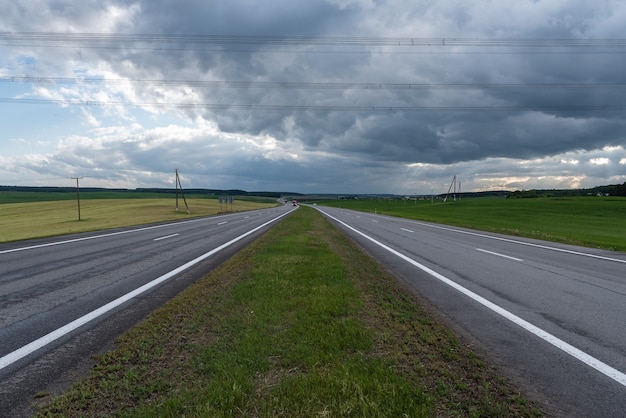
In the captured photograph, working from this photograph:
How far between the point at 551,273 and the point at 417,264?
342 cm

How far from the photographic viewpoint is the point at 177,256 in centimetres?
1366

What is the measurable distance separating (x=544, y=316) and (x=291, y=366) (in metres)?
4.44

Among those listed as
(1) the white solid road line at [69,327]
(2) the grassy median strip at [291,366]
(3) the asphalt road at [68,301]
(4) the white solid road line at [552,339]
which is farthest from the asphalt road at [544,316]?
(1) the white solid road line at [69,327]

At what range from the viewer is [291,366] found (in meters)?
4.23

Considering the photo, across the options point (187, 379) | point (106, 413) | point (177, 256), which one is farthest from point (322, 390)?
point (177, 256)

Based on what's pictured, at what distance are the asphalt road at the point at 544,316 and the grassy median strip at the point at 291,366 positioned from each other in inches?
19.1

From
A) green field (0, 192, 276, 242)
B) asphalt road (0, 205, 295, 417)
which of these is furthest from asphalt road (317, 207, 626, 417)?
green field (0, 192, 276, 242)

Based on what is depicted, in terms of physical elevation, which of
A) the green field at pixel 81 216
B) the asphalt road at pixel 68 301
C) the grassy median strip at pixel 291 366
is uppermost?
the grassy median strip at pixel 291 366

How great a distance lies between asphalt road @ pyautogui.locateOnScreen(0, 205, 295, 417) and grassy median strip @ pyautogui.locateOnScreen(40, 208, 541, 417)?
389mm

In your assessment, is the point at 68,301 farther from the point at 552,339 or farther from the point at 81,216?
the point at 81,216

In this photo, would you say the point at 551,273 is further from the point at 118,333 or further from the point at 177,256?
the point at 177,256

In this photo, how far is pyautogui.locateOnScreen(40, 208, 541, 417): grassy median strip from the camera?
3.46 m

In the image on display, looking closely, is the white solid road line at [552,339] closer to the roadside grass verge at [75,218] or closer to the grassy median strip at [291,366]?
the grassy median strip at [291,366]

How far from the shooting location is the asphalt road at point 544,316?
13.1 ft
